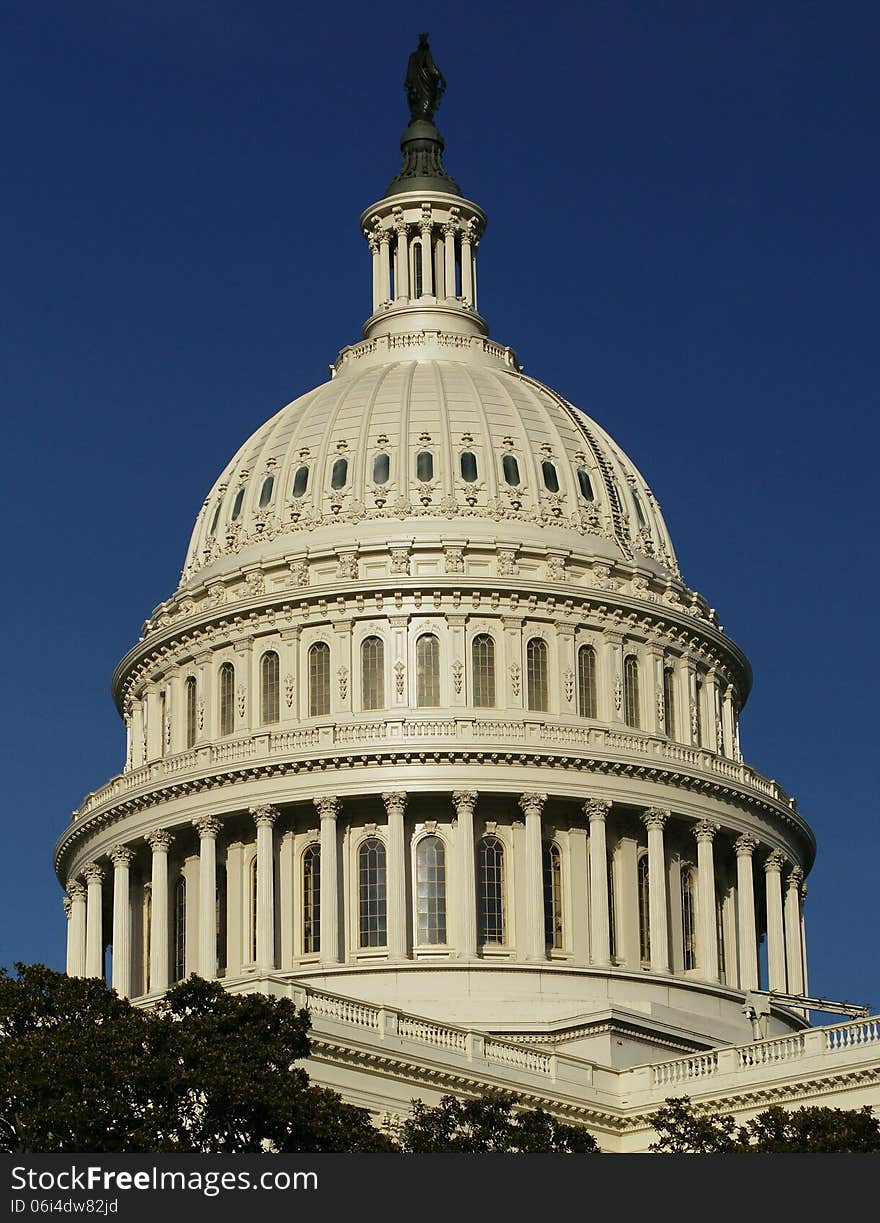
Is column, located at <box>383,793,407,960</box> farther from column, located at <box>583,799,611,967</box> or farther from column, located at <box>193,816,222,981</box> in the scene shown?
column, located at <box>583,799,611,967</box>

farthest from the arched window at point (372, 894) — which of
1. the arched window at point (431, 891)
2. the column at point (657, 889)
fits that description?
the column at point (657, 889)

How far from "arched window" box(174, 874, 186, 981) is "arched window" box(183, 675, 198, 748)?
5.71 metres

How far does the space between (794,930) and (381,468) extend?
23.8 metres

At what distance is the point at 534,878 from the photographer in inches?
3853

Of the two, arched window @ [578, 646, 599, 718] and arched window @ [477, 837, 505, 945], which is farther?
arched window @ [578, 646, 599, 718]

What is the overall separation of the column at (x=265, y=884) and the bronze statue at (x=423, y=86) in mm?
39371

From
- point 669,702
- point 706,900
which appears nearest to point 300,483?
point 669,702

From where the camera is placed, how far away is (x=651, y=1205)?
35.8 m

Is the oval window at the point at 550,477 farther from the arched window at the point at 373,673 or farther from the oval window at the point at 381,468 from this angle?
the arched window at the point at 373,673

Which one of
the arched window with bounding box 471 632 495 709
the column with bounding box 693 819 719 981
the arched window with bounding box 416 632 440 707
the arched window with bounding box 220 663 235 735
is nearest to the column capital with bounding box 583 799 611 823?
the column with bounding box 693 819 719 981

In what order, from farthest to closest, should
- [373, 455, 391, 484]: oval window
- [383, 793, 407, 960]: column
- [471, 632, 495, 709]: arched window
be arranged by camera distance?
[373, 455, 391, 484]: oval window, [471, 632, 495, 709]: arched window, [383, 793, 407, 960]: column

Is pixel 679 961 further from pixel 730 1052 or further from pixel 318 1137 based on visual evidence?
pixel 318 1137

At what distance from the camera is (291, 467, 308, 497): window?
356 feet

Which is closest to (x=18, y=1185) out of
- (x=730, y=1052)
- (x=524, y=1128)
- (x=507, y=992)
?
(x=524, y=1128)
